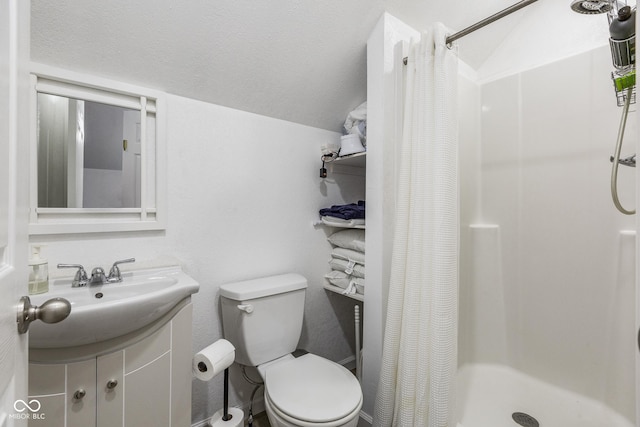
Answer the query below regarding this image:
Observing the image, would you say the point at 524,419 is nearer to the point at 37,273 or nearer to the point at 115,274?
the point at 115,274

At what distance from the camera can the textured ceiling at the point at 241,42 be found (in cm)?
113

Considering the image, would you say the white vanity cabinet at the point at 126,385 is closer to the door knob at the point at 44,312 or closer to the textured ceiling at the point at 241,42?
the door knob at the point at 44,312

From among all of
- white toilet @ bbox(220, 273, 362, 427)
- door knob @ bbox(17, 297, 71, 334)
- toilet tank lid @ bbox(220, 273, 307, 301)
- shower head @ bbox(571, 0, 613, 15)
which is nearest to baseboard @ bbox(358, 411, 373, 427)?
white toilet @ bbox(220, 273, 362, 427)

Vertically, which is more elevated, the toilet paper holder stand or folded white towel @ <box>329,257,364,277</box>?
folded white towel @ <box>329,257,364,277</box>

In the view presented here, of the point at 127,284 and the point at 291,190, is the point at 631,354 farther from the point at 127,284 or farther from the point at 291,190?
the point at 127,284

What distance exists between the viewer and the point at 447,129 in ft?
3.92

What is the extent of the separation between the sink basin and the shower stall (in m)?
0.93

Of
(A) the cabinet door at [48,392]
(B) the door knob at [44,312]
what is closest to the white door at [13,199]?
(B) the door knob at [44,312]

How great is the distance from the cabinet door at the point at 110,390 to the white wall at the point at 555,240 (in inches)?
67.6

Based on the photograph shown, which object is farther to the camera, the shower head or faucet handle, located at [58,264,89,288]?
faucet handle, located at [58,264,89,288]

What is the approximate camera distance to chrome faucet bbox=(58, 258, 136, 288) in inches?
45.4

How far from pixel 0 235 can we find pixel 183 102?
48.5 inches

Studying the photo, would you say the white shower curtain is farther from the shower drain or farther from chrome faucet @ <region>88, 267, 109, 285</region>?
chrome faucet @ <region>88, 267, 109, 285</region>

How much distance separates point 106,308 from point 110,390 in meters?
0.33
